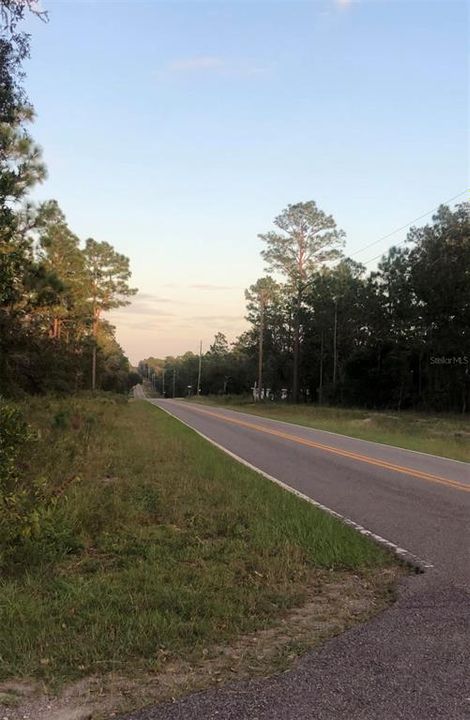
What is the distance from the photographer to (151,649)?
13.6 ft

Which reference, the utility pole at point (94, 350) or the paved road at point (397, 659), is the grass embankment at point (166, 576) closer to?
the paved road at point (397, 659)

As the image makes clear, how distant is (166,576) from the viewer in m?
5.63

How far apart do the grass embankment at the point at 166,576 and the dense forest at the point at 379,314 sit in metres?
39.3

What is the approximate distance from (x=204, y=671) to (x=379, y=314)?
55.6m

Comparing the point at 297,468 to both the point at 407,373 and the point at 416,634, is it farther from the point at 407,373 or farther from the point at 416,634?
the point at 407,373

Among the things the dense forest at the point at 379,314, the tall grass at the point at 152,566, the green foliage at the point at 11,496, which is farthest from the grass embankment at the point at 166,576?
the dense forest at the point at 379,314

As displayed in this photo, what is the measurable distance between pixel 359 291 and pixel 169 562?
5576cm

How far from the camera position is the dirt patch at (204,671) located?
11.3 feet

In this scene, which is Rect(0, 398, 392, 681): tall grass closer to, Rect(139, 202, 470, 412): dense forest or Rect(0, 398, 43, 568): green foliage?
Rect(0, 398, 43, 568): green foliage

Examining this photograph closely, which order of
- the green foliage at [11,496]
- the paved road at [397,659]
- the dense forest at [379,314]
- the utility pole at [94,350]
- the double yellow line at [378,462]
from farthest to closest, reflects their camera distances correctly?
the utility pole at [94,350] < the dense forest at [379,314] < the double yellow line at [378,462] < the green foliage at [11,496] < the paved road at [397,659]

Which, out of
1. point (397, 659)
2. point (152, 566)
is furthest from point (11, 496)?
point (397, 659)

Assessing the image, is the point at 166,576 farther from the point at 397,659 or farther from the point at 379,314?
the point at 379,314

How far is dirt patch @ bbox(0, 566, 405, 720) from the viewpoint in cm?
344

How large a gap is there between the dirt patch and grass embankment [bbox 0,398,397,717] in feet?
0.09
